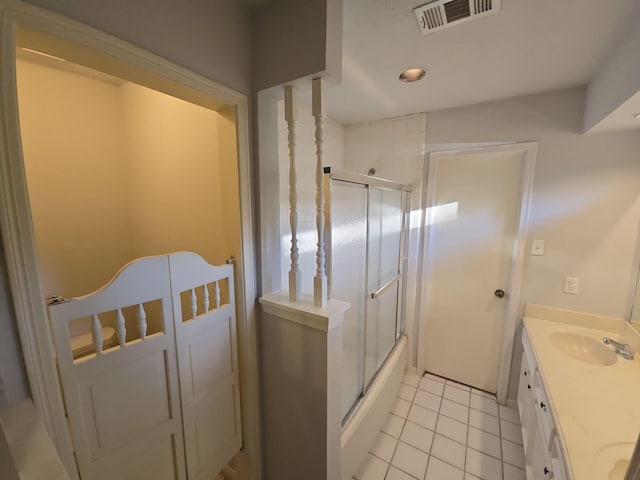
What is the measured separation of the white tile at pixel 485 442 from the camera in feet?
5.60

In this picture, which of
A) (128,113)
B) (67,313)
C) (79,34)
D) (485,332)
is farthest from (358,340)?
(128,113)

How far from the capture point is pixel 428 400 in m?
2.16

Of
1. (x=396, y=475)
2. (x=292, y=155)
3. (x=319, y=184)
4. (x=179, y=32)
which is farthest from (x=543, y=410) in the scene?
(x=179, y=32)

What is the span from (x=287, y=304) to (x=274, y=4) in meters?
1.33

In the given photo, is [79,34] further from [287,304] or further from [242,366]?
[242,366]

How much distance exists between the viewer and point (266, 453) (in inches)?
56.0

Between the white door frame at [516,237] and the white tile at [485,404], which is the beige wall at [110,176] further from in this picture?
the white tile at [485,404]

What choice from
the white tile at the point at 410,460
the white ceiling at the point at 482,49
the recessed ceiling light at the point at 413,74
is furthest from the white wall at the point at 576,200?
the white tile at the point at 410,460

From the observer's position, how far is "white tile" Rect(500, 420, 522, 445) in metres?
1.80

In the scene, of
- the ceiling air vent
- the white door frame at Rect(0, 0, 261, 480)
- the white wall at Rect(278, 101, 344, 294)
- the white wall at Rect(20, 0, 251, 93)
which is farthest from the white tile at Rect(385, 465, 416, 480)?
the ceiling air vent

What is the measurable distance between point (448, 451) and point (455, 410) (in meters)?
0.42

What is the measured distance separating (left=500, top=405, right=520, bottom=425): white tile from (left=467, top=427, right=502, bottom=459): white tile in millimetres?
257

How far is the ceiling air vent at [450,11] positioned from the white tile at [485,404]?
2.63 meters

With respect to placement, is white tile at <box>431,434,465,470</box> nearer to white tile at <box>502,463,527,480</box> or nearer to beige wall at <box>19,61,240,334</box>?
white tile at <box>502,463,527,480</box>
